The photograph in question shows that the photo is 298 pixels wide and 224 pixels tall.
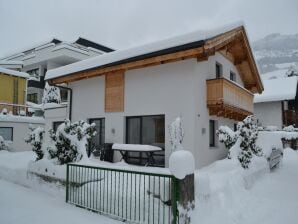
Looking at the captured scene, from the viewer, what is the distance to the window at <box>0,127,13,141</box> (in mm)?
18484

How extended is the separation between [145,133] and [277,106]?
16.6 meters

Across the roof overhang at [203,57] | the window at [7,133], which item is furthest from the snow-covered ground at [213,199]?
the window at [7,133]

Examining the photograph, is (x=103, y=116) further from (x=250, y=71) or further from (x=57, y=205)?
(x=250, y=71)

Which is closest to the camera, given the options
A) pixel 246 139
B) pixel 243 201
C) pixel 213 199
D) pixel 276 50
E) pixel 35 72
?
pixel 213 199

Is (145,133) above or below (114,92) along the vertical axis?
below

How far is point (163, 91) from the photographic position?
11352 mm

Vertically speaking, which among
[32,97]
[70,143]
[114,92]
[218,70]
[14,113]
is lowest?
[70,143]

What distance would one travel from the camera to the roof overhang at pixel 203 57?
9922 millimetres

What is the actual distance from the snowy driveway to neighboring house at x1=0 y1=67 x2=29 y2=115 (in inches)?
582

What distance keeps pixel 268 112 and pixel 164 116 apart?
16458 mm

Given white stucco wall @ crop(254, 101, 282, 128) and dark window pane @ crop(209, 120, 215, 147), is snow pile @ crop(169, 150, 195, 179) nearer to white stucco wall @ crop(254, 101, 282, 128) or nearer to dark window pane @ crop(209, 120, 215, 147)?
dark window pane @ crop(209, 120, 215, 147)

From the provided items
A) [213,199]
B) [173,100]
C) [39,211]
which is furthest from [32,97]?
[213,199]

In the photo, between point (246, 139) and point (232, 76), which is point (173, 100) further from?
point (232, 76)

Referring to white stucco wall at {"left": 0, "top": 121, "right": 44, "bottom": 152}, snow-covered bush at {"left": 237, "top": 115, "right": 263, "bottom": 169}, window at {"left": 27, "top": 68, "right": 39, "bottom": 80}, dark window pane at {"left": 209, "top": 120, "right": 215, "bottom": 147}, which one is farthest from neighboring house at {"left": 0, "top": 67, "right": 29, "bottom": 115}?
snow-covered bush at {"left": 237, "top": 115, "right": 263, "bottom": 169}
